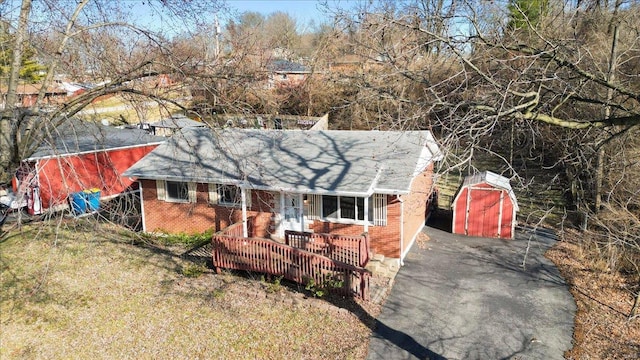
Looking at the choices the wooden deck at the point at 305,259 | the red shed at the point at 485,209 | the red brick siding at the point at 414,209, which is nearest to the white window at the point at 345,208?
the red brick siding at the point at 414,209

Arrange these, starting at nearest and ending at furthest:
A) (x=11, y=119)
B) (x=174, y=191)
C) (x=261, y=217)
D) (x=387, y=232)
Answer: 1. (x=11, y=119)
2. (x=387, y=232)
3. (x=261, y=217)
4. (x=174, y=191)

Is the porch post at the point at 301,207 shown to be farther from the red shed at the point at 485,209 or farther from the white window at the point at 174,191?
the red shed at the point at 485,209

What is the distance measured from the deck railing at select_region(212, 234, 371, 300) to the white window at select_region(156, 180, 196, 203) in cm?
432

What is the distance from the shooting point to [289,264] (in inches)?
495

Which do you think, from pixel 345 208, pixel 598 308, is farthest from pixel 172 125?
pixel 598 308

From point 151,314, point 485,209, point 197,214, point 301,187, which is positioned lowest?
point 151,314

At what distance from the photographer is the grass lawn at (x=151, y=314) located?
9.76m

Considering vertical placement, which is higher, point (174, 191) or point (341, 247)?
point (174, 191)

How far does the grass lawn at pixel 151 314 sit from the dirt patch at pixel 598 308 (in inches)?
197

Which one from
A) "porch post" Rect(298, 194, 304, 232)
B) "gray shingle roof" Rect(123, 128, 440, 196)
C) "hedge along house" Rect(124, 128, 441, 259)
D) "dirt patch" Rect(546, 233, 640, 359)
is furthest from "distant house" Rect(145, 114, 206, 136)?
"dirt patch" Rect(546, 233, 640, 359)

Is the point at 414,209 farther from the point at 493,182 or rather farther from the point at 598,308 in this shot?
the point at 598,308

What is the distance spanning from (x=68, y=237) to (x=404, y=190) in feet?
38.3

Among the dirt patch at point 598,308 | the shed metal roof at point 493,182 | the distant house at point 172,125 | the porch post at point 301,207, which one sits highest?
the distant house at point 172,125

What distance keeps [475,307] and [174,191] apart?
11.4 m
